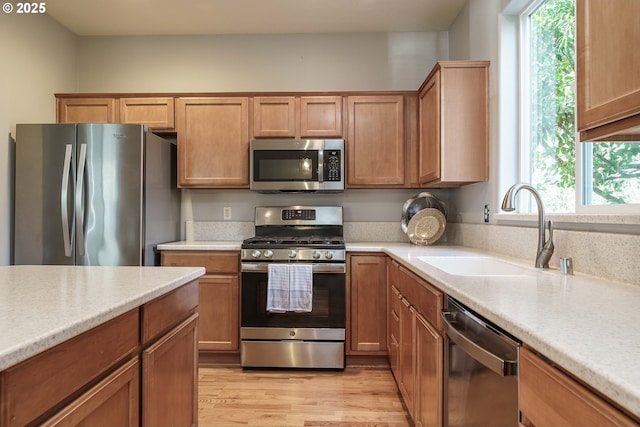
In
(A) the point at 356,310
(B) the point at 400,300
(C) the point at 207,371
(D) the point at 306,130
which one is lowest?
(C) the point at 207,371

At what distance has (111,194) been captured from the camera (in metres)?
2.60

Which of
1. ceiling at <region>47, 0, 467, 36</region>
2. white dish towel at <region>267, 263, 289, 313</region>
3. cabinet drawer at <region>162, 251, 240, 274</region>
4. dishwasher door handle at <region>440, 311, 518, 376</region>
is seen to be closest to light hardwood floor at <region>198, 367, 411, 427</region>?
white dish towel at <region>267, 263, 289, 313</region>

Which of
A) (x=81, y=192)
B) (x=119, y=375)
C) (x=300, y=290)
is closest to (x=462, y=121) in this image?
(x=300, y=290)

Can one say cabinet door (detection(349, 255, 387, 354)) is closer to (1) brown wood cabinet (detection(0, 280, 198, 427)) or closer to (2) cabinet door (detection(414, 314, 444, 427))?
(2) cabinet door (detection(414, 314, 444, 427))

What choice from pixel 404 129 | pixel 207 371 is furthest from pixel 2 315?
pixel 404 129

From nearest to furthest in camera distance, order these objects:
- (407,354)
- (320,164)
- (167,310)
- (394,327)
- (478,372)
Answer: (478,372), (167,310), (407,354), (394,327), (320,164)

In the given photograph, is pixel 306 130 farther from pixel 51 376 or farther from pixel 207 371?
pixel 51 376

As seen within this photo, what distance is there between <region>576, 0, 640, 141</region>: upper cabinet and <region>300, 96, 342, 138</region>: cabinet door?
2023 millimetres

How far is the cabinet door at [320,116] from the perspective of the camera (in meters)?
3.00

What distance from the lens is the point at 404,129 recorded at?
9.82ft

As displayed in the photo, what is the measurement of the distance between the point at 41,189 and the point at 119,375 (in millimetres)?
2206

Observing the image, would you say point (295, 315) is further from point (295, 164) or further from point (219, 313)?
point (295, 164)

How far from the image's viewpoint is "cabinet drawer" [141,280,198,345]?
1.15m

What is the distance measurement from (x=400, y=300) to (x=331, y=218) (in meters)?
1.17
